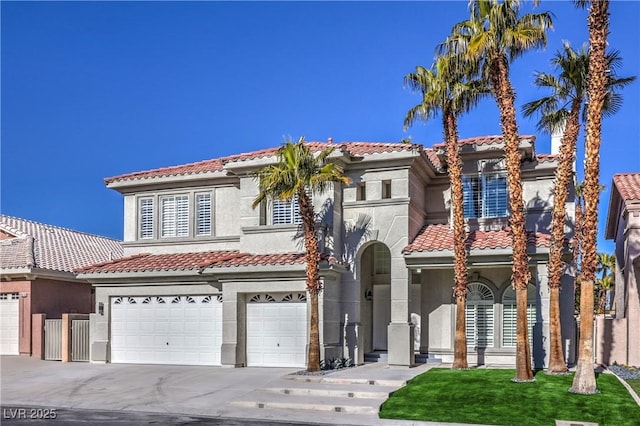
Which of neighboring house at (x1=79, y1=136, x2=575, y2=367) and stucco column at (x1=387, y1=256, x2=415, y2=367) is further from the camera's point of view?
neighboring house at (x1=79, y1=136, x2=575, y2=367)

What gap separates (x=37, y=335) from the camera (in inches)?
1064

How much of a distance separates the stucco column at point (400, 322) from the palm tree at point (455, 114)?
200 cm

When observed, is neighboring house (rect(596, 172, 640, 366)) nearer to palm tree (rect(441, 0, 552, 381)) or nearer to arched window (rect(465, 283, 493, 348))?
arched window (rect(465, 283, 493, 348))

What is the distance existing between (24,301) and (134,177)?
22.9 ft

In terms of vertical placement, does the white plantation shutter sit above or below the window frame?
above

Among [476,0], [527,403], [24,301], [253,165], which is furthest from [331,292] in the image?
[24,301]

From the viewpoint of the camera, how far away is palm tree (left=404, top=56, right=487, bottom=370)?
19.9 meters

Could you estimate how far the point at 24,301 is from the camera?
27766 millimetres

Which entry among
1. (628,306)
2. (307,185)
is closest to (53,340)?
(307,185)

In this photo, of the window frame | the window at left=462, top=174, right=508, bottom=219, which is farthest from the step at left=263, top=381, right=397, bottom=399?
the window at left=462, top=174, right=508, bottom=219

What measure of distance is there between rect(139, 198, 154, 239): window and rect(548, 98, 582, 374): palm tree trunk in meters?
15.9

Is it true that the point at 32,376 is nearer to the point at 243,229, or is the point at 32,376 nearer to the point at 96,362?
the point at 96,362

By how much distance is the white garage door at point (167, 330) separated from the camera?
24.0 meters

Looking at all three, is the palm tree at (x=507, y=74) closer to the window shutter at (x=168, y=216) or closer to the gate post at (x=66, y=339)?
the window shutter at (x=168, y=216)
